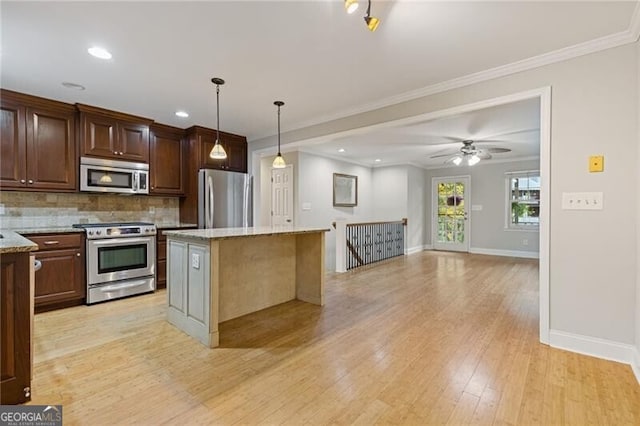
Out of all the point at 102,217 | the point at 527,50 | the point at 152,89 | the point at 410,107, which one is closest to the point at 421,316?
the point at 410,107

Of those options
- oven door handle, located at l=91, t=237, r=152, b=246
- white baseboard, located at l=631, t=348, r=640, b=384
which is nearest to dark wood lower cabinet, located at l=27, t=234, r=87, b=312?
oven door handle, located at l=91, t=237, r=152, b=246

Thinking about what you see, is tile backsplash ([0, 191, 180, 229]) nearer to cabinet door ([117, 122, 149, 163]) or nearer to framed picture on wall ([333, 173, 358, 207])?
cabinet door ([117, 122, 149, 163])

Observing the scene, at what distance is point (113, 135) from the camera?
160 inches

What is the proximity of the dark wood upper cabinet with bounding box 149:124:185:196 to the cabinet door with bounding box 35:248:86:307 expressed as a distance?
52.1 inches

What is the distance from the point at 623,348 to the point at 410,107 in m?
2.77

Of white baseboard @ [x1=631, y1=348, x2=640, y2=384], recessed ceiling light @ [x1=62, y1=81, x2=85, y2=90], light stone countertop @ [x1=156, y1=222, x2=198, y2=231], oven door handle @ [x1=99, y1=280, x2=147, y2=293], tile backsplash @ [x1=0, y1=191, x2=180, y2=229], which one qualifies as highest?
recessed ceiling light @ [x1=62, y1=81, x2=85, y2=90]

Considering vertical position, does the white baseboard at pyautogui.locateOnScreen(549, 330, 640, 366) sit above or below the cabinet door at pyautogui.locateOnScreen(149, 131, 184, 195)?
below

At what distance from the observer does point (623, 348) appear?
2.29 m

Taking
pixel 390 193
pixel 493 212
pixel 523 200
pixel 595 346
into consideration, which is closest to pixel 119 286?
pixel 595 346

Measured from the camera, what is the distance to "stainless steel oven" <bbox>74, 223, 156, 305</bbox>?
3.67 m

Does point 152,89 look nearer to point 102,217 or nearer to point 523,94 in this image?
point 102,217

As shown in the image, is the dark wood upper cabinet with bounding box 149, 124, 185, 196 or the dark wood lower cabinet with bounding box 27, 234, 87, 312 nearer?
the dark wood lower cabinet with bounding box 27, 234, 87, 312

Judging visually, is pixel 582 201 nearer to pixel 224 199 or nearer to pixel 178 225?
pixel 224 199

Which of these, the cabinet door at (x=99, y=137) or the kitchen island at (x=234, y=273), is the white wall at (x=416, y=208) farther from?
the cabinet door at (x=99, y=137)
